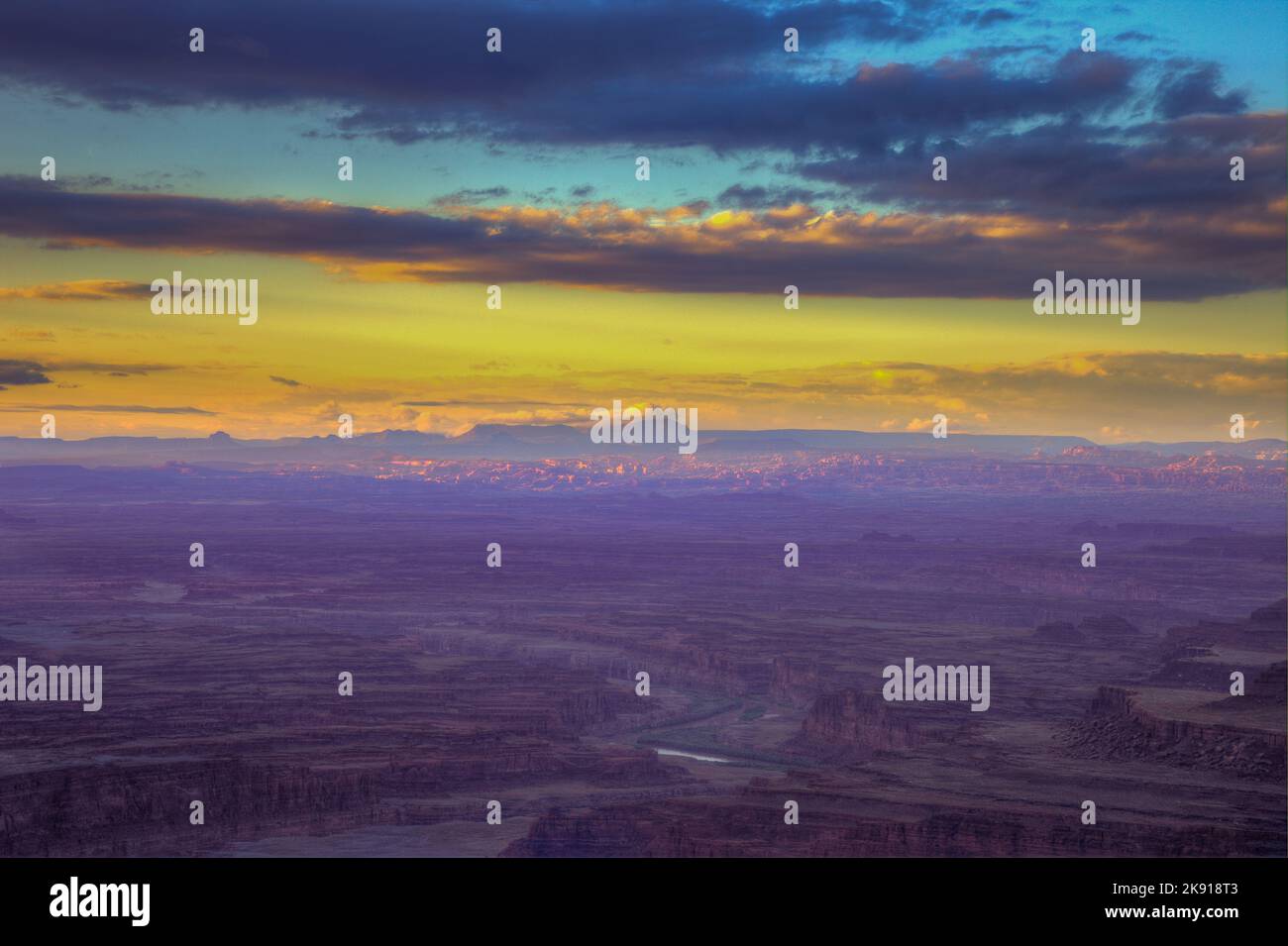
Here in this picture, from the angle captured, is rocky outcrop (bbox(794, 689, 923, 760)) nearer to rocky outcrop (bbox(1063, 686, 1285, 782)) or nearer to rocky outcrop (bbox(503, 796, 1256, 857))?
rocky outcrop (bbox(1063, 686, 1285, 782))

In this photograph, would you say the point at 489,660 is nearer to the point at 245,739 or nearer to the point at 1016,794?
the point at 245,739

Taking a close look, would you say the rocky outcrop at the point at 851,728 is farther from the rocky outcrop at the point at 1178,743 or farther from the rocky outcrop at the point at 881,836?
the rocky outcrop at the point at 881,836

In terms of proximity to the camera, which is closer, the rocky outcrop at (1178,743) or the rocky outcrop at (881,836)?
the rocky outcrop at (881,836)

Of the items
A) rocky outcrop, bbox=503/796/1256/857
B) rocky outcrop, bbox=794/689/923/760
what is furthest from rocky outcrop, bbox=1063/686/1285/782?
rocky outcrop, bbox=503/796/1256/857

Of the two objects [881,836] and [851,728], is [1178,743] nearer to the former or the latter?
A: [851,728]

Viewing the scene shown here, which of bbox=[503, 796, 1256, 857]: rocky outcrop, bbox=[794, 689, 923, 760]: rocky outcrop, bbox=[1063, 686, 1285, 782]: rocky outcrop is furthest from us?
bbox=[794, 689, 923, 760]: rocky outcrop

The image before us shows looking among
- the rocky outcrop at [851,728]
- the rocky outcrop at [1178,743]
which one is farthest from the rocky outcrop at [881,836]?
the rocky outcrop at [851,728]

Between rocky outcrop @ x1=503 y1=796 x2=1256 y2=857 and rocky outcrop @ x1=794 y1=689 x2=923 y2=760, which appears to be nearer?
rocky outcrop @ x1=503 y1=796 x2=1256 y2=857

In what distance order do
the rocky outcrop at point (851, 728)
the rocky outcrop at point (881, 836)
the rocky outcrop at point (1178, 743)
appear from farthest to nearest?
the rocky outcrop at point (851, 728) → the rocky outcrop at point (1178, 743) → the rocky outcrop at point (881, 836)

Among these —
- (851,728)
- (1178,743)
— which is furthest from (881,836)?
(851,728)

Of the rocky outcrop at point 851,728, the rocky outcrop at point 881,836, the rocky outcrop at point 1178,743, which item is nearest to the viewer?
the rocky outcrop at point 881,836

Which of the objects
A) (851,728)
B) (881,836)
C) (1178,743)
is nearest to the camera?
(881,836)
